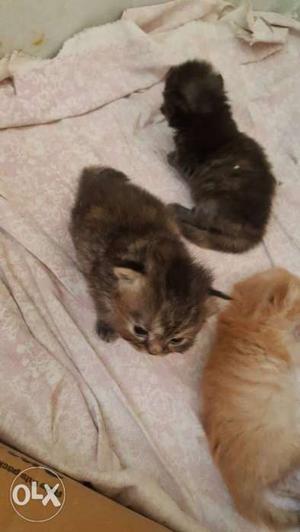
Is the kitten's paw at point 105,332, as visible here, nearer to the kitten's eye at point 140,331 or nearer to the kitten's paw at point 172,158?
the kitten's eye at point 140,331

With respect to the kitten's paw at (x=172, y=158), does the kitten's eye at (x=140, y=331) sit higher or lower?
higher

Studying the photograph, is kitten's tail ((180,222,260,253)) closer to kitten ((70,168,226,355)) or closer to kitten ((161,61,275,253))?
kitten ((161,61,275,253))

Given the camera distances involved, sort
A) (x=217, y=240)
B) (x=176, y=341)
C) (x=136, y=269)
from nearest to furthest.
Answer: (x=136, y=269) → (x=176, y=341) → (x=217, y=240)

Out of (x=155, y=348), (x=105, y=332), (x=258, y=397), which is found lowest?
(x=258, y=397)

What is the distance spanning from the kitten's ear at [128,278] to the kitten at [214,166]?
0.64 meters

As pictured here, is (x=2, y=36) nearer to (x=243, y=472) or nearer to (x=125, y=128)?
(x=125, y=128)

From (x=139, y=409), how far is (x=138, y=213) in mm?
656

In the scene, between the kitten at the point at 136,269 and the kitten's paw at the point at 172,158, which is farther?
the kitten's paw at the point at 172,158

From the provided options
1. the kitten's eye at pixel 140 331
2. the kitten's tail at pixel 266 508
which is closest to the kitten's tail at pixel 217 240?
the kitten's eye at pixel 140 331

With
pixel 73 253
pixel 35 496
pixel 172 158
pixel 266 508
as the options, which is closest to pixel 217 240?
pixel 172 158

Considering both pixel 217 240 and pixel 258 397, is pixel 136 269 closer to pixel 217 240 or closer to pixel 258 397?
pixel 258 397

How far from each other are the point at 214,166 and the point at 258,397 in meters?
0.96

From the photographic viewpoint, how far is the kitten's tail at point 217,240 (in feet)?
6.97

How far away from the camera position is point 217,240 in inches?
84.0
